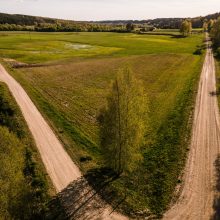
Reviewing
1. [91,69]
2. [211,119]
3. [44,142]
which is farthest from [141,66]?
[44,142]

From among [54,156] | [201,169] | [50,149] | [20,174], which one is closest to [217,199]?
[201,169]

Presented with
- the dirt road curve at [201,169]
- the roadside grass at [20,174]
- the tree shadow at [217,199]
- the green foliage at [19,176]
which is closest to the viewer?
the green foliage at [19,176]

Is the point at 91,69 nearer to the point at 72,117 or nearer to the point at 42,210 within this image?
the point at 72,117

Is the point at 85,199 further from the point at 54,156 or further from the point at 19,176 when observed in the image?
the point at 54,156

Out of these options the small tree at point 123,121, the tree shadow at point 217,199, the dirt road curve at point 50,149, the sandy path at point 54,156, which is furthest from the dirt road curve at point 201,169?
the dirt road curve at point 50,149

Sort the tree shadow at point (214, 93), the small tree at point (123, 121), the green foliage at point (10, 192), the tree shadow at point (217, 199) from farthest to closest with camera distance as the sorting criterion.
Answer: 1. the tree shadow at point (214, 93)
2. the small tree at point (123, 121)
3. the tree shadow at point (217, 199)
4. the green foliage at point (10, 192)

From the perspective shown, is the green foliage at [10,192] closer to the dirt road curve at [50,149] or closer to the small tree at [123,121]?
the dirt road curve at [50,149]

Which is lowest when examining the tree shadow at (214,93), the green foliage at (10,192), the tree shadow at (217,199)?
the tree shadow at (217,199)
